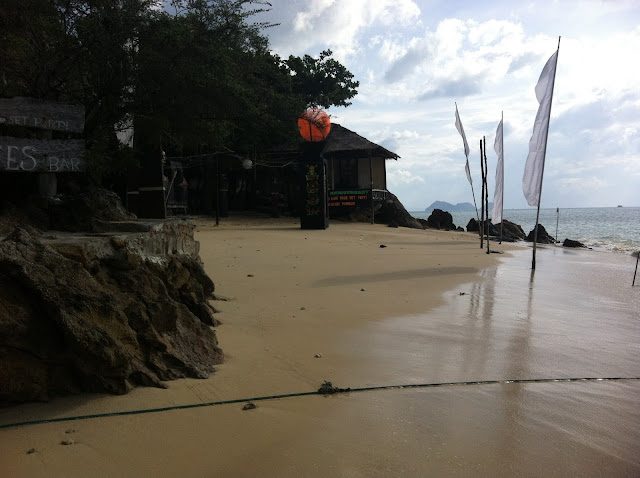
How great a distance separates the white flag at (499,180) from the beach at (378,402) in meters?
9.15

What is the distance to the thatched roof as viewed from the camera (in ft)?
86.2

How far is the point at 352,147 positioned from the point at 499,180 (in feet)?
38.9

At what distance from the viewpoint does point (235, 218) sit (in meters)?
23.0

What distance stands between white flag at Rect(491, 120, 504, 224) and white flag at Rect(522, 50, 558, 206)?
4094mm

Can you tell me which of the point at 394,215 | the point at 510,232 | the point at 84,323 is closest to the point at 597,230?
the point at 510,232

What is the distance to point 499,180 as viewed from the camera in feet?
51.2

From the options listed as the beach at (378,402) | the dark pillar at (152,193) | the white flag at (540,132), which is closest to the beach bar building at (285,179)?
the white flag at (540,132)

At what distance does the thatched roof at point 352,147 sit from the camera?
2628 centimetres

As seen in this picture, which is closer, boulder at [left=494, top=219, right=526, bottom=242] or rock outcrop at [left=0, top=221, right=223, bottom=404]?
rock outcrop at [left=0, top=221, right=223, bottom=404]

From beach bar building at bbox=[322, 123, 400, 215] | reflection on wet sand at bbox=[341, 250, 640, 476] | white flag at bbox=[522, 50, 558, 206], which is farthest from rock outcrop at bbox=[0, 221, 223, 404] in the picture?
beach bar building at bbox=[322, 123, 400, 215]

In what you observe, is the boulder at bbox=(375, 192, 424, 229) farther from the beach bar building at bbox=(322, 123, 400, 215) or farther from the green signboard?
the green signboard

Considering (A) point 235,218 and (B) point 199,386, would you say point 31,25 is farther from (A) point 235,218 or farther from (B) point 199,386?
(A) point 235,218

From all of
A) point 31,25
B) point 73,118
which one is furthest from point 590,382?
point 31,25

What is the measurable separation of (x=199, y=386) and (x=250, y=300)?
298 centimetres
